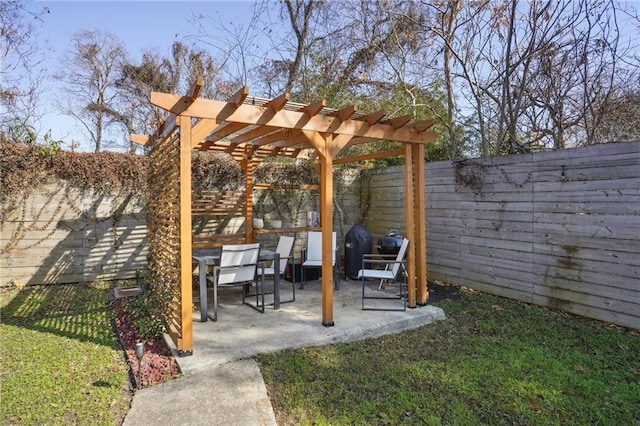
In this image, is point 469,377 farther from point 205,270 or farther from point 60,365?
point 60,365

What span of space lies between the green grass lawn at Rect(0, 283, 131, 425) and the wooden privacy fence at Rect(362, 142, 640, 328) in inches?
185

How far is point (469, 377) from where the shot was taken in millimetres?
2936

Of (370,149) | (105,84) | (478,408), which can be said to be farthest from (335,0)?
(478,408)

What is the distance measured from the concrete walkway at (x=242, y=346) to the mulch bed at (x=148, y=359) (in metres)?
0.08

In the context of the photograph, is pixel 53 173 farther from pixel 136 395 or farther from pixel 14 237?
pixel 136 395

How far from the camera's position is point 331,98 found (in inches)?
369

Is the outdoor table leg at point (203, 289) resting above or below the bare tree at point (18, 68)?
below

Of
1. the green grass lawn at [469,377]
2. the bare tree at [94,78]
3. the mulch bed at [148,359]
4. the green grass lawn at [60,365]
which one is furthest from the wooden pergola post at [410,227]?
the bare tree at [94,78]

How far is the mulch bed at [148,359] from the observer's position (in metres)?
2.83

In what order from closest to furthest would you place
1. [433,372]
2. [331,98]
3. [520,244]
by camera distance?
[433,372]
[520,244]
[331,98]

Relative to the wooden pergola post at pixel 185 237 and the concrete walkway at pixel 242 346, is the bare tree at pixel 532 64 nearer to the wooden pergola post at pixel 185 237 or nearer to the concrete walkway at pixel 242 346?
the concrete walkway at pixel 242 346

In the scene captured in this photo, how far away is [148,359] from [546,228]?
465 cm

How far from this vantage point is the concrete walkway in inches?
94.8

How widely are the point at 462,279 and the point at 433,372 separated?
119 inches
